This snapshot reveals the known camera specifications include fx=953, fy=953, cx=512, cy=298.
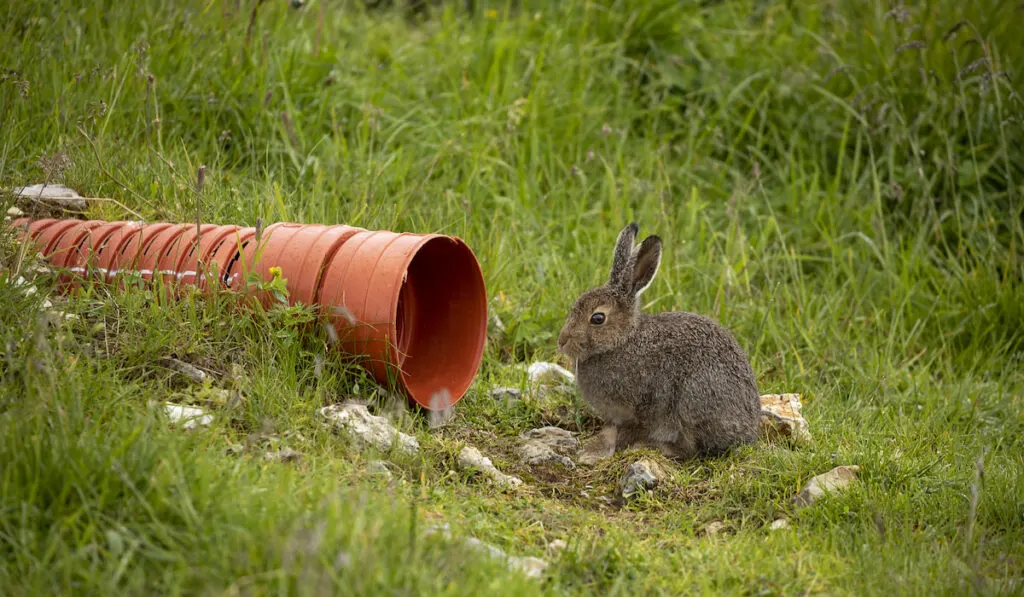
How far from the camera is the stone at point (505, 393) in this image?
4.97 meters

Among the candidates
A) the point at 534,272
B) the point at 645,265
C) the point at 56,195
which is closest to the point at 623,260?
the point at 645,265

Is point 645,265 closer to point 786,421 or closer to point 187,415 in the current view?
point 786,421

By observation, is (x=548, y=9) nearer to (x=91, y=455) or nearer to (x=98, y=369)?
(x=98, y=369)

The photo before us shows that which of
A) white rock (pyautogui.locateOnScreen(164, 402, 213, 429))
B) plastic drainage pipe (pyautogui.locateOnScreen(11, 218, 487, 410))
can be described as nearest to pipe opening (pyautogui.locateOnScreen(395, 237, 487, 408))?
plastic drainage pipe (pyautogui.locateOnScreen(11, 218, 487, 410))

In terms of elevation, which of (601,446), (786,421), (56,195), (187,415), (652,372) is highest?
(56,195)

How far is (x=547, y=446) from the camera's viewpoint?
15.0 feet

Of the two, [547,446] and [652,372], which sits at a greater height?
[652,372]

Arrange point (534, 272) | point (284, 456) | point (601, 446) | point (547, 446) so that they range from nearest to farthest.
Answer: point (284, 456) < point (547, 446) < point (601, 446) < point (534, 272)

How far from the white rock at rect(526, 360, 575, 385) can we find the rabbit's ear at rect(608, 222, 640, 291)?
0.67 metres

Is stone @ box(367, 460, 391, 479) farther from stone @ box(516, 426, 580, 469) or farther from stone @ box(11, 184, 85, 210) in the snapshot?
stone @ box(11, 184, 85, 210)

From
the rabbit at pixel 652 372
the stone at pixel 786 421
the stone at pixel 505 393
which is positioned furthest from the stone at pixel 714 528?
the stone at pixel 505 393

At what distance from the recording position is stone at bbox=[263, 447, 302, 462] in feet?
11.6

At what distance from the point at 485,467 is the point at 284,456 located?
3.03 feet

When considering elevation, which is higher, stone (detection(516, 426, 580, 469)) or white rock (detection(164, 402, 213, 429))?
white rock (detection(164, 402, 213, 429))
